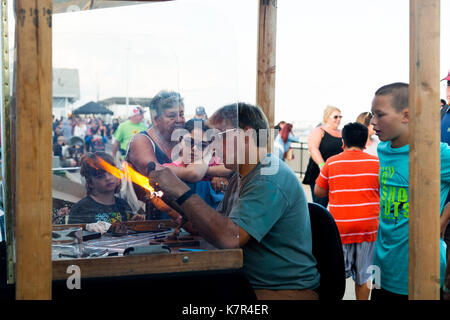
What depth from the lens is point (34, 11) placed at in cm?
133

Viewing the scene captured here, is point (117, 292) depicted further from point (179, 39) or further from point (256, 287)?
point (179, 39)

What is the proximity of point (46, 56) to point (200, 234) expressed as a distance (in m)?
0.82

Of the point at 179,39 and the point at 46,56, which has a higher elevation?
the point at 179,39

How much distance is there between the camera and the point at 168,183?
1799 millimetres

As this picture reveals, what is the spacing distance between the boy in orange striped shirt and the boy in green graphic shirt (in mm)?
Result: 1000

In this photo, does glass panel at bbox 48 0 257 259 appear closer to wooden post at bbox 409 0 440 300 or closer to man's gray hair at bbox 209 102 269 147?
man's gray hair at bbox 209 102 269 147

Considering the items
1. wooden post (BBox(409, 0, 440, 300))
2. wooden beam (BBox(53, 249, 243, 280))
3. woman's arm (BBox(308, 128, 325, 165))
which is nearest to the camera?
wooden beam (BBox(53, 249, 243, 280))

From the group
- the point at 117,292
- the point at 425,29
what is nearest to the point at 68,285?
the point at 117,292

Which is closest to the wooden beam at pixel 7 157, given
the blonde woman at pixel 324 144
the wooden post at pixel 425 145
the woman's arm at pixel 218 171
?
the woman's arm at pixel 218 171

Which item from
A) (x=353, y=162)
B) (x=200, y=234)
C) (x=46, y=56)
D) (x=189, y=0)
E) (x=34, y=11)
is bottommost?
(x=200, y=234)

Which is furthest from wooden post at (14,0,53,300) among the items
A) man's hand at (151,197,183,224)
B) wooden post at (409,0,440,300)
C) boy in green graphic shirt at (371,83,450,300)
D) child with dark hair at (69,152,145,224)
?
boy in green graphic shirt at (371,83,450,300)

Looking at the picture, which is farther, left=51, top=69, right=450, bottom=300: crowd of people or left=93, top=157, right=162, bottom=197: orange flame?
left=93, top=157, right=162, bottom=197: orange flame

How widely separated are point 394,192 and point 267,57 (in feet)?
3.97

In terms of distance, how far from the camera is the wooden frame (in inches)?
52.6
